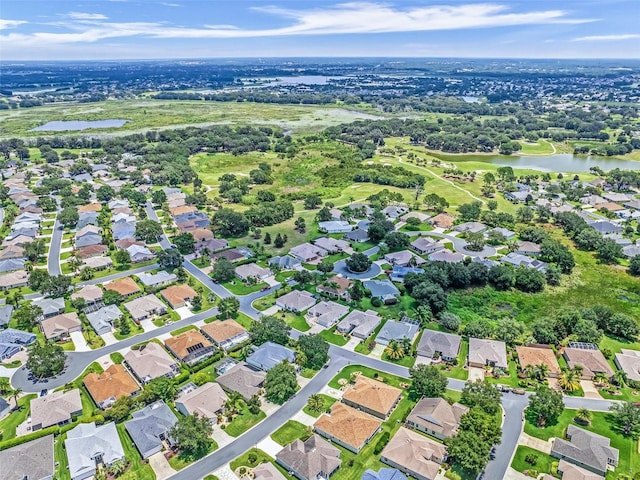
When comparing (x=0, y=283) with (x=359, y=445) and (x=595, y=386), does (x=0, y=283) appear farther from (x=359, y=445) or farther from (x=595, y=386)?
(x=595, y=386)

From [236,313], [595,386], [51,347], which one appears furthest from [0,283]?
[595,386]

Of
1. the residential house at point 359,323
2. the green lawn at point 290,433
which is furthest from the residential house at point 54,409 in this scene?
the residential house at point 359,323

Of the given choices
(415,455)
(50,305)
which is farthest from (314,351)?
(50,305)

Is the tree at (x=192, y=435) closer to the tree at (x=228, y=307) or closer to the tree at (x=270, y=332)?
the tree at (x=270, y=332)

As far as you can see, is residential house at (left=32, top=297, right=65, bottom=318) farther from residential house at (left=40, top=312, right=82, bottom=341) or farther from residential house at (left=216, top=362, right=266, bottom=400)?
residential house at (left=216, top=362, right=266, bottom=400)

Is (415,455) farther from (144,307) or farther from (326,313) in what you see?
(144,307)

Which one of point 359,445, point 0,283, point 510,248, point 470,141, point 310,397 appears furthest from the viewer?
point 470,141
